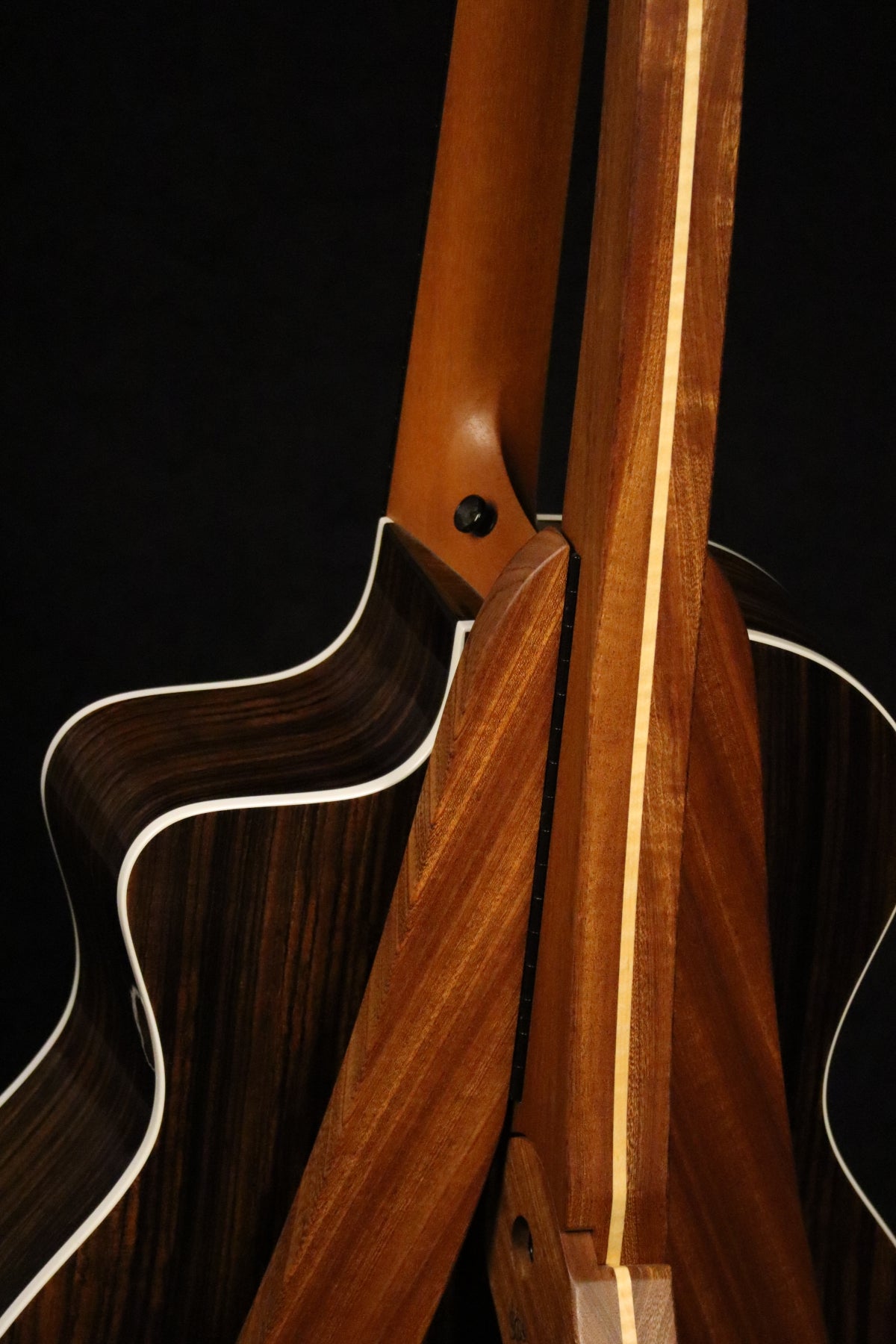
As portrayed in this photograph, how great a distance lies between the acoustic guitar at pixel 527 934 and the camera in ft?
1.55

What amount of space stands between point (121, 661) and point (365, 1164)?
910 millimetres

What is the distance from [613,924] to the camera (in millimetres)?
485

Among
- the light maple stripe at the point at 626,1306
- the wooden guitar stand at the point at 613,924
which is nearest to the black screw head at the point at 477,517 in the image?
the wooden guitar stand at the point at 613,924

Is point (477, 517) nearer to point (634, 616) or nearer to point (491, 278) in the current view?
point (491, 278)

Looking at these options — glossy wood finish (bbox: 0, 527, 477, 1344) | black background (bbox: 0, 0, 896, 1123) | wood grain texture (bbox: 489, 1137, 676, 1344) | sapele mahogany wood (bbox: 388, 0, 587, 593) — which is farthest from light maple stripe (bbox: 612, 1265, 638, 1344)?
black background (bbox: 0, 0, 896, 1123)

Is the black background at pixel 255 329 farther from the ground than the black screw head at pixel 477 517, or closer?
farther from the ground

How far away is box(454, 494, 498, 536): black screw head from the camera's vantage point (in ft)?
2.61

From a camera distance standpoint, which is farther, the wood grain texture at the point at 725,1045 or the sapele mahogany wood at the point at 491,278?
the sapele mahogany wood at the point at 491,278

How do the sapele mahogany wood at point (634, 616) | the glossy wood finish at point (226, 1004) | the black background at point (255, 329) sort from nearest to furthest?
the sapele mahogany wood at point (634, 616) < the glossy wood finish at point (226, 1004) < the black background at point (255, 329)

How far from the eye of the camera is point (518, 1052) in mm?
534

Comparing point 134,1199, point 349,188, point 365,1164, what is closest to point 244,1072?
point 134,1199

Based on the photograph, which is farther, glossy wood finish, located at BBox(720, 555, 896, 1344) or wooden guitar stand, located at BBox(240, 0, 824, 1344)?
glossy wood finish, located at BBox(720, 555, 896, 1344)

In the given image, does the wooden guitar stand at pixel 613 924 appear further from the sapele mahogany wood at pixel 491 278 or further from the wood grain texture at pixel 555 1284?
the sapele mahogany wood at pixel 491 278

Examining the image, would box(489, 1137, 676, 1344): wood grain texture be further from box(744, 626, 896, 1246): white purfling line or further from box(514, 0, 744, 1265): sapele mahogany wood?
box(744, 626, 896, 1246): white purfling line
